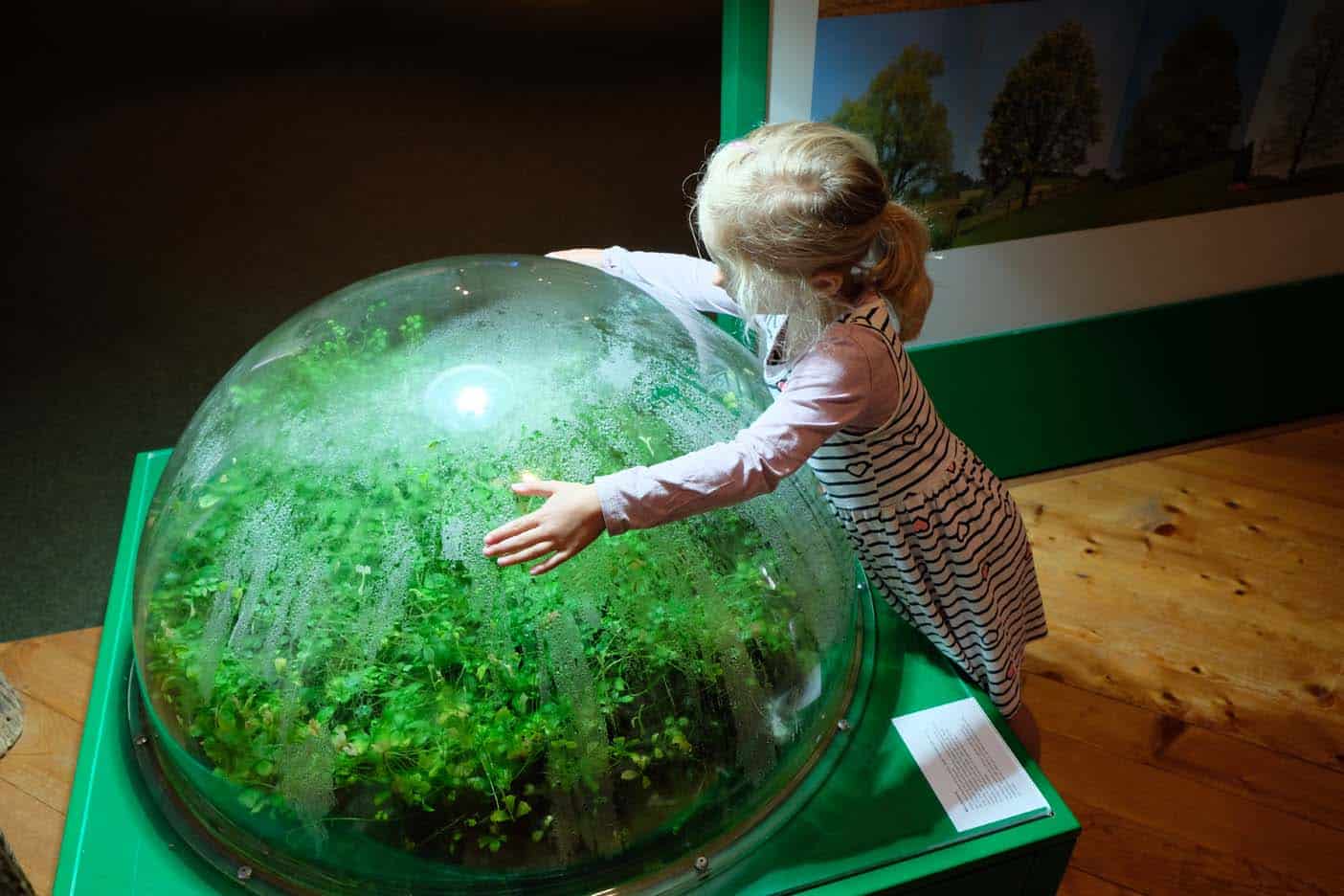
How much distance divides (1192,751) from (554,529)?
168 centimetres

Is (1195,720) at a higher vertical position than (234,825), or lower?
lower

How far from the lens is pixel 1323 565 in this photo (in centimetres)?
267

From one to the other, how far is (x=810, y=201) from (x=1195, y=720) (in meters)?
1.65

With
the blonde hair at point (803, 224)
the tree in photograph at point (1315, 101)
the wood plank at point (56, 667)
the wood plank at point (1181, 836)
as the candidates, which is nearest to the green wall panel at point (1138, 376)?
the tree in photograph at point (1315, 101)

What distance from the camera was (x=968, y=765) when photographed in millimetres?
1587

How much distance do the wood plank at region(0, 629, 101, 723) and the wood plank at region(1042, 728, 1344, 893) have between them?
6.79 feet

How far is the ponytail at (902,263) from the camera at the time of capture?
1406 millimetres

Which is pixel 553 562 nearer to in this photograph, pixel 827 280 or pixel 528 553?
pixel 528 553

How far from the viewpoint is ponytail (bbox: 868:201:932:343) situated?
1.41m

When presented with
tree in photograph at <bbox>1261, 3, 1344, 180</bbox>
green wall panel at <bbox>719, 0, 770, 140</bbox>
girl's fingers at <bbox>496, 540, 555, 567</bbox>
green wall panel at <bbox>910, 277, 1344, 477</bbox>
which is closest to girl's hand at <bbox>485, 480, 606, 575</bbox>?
girl's fingers at <bbox>496, 540, 555, 567</bbox>

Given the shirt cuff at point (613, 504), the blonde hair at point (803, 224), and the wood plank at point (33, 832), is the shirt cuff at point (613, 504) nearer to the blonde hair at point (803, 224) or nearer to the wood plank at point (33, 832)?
the blonde hair at point (803, 224)

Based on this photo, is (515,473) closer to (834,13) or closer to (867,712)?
(867,712)

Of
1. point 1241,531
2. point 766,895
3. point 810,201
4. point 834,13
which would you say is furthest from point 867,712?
point 1241,531

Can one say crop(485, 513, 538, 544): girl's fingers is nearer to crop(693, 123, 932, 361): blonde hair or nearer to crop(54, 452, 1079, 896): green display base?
crop(693, 123, 932, 361): blonde hair
